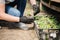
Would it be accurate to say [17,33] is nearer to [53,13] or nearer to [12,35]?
[12,35]

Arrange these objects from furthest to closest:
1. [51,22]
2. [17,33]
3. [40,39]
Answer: [17,33], [51,22], [40,39]

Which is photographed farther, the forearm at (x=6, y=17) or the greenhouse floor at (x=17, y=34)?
the greenhouse floor at (x=17, y=34)

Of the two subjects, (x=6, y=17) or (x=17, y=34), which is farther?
(x=17, y=34)

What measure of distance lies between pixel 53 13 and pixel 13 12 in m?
0.85

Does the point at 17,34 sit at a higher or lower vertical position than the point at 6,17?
lower

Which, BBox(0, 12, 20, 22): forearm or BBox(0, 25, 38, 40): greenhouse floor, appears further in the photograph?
BBox(0, 25, 38, 40): greenhouse floor

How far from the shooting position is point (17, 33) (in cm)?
342

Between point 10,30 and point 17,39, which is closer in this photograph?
A: point 17,39

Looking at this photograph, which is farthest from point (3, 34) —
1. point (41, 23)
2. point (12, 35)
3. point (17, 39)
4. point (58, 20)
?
point (58, 20)

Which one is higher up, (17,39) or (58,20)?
(58,20)

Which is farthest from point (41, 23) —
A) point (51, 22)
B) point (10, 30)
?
point (10, 30)

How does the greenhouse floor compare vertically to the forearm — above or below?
below

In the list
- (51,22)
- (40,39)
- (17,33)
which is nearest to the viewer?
(40,39)

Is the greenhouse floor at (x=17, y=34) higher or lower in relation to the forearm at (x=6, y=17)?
lower
